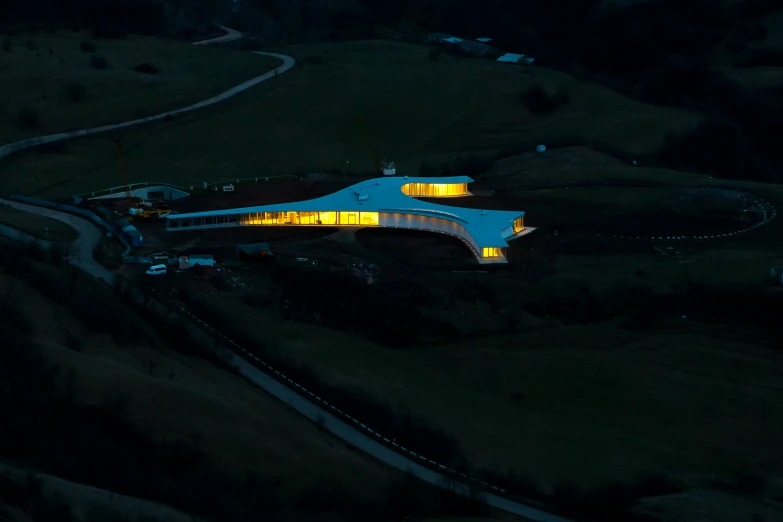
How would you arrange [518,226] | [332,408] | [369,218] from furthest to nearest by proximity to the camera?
[369,218]
[518,226]
[332,408]

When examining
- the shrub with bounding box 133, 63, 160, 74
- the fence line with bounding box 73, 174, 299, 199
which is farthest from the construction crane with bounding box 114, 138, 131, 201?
the shrub with bounding box 133, 63, 160, 74

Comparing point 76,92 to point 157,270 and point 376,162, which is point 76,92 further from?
point 157,270

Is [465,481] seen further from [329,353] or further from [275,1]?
[275,1]

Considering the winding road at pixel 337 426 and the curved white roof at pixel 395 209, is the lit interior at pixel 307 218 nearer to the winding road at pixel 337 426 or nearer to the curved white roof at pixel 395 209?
the curved white roof at pixel 395 209

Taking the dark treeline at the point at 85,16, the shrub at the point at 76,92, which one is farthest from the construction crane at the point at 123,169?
the dark treeline at the point at 85,16

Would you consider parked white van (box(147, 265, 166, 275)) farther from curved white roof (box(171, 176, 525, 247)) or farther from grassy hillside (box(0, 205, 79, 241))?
curved white roof (box(171, 176, 525, 247))

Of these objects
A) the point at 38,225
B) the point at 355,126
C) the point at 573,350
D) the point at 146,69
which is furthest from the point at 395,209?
the point at 146,69

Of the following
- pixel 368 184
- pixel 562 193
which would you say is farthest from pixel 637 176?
pixel 368 184
